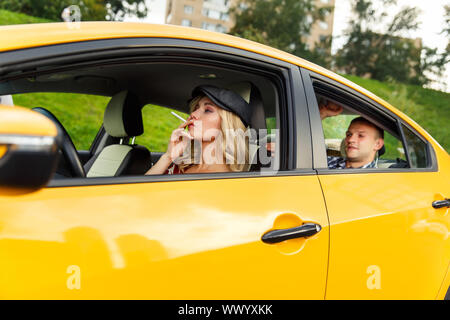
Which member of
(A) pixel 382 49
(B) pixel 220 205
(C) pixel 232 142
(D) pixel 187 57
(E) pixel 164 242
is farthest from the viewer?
(A) pixel 382 49

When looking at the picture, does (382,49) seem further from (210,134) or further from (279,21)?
(210,134)

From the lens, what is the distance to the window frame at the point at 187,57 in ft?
3.96

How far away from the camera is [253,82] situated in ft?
6.81

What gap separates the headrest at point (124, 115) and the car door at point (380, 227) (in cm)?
134

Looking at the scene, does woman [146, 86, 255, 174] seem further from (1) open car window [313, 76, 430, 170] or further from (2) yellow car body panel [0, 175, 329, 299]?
(2) yellow car body panel [0, 175, 329, 299]

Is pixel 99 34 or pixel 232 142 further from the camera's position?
pixel 232 142

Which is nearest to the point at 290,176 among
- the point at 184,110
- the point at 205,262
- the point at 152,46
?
the point at 205,262

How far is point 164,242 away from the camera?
1.27 meters

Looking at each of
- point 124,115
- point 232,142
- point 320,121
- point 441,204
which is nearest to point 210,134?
point 232,142

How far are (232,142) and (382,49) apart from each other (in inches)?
1894

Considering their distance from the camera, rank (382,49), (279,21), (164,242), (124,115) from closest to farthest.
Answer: (164,242) < (124,115) < (279,21) < (382,49)

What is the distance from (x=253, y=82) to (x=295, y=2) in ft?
138

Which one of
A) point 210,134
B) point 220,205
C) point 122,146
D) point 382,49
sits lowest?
point 220,205

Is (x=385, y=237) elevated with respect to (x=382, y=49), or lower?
lower
